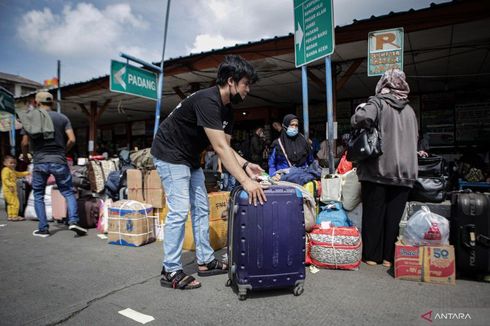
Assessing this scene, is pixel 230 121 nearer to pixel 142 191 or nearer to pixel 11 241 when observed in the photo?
pixel 142 191

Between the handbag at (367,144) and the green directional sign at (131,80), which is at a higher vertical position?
the green directional sign at (131,80)

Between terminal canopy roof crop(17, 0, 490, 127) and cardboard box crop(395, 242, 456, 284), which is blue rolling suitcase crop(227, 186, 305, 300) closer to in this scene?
cardboard box crop(395, 242, 456, 284)

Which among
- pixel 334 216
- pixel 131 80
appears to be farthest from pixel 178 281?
pixel 131 80

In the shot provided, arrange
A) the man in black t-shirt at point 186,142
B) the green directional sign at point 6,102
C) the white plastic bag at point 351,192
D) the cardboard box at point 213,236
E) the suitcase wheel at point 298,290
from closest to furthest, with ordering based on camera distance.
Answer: the suitcase wheel at point 298,290, the man in black t-shirt at point 186,142, the white plastic bag at point 351,192, the cardboard box at point 213,236, the green directional sign at point 6,102

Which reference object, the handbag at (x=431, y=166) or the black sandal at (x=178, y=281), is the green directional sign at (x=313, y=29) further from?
the black sandal at (x=178, y=281)

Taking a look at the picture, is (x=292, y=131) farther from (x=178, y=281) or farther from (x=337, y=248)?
(x=178, y=281)

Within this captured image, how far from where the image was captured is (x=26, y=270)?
3025 mm

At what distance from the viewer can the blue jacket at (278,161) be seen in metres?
4.60

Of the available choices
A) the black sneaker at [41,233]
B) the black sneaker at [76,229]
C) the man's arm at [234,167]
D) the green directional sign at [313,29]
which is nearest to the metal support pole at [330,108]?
the green directional sign at [313,29]

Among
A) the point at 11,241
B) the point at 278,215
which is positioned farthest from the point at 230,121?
the point at 11,241

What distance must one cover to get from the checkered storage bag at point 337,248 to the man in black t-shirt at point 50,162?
344cm

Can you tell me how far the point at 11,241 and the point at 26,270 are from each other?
5.29ft

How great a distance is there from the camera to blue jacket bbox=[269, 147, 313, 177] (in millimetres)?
4602

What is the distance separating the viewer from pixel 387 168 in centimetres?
293
